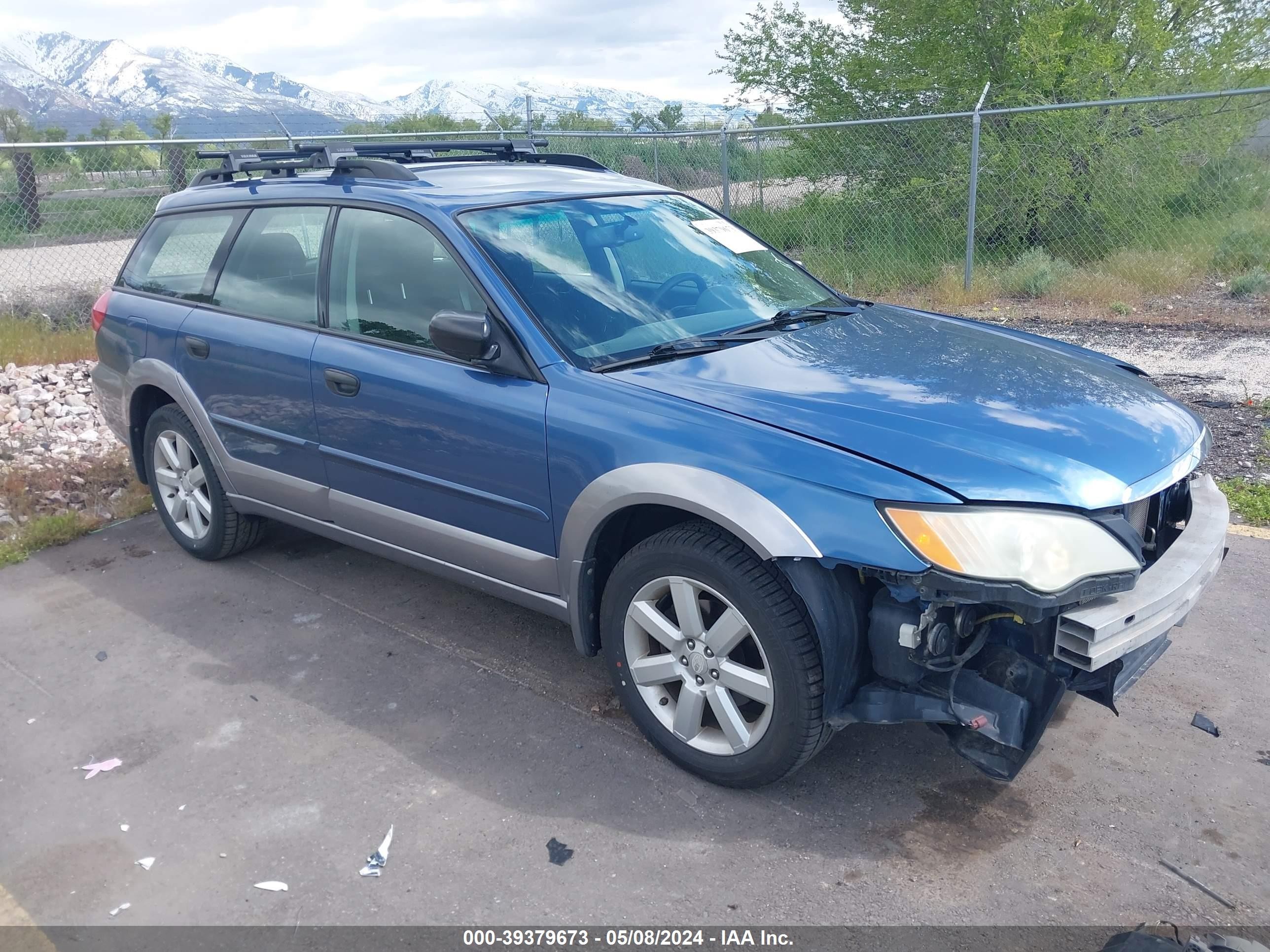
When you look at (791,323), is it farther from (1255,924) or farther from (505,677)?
(1255,924)

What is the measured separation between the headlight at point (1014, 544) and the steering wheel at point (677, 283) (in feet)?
4.98

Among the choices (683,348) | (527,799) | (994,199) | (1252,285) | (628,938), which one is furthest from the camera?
(994,199)

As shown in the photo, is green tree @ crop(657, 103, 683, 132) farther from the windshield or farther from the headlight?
the headlight

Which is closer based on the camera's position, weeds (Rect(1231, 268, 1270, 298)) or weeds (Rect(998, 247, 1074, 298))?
weeds (Rect(1231, 268, 1270, 298))

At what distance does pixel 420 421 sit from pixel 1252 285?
343 inches

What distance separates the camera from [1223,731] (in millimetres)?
3385

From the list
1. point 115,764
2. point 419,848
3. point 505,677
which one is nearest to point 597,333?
point 505,677

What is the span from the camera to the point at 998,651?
2.82 m

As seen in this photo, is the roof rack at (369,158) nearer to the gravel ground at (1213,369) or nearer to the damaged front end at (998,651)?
the damaged front end at (998,651)

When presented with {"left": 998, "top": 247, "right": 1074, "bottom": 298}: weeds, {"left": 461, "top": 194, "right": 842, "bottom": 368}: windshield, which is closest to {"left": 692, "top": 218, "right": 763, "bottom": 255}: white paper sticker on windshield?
{"left": 461, "top": 194, "right": 842, "bottom": 368}: windshield

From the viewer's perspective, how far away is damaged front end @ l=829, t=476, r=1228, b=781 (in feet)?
8.66

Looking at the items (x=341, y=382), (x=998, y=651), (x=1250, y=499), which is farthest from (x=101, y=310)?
(x=1250, y=499)

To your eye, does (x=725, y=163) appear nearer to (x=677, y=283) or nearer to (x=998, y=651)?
(x=677, y=283)

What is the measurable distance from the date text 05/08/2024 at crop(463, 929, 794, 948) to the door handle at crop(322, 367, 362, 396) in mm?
2047
